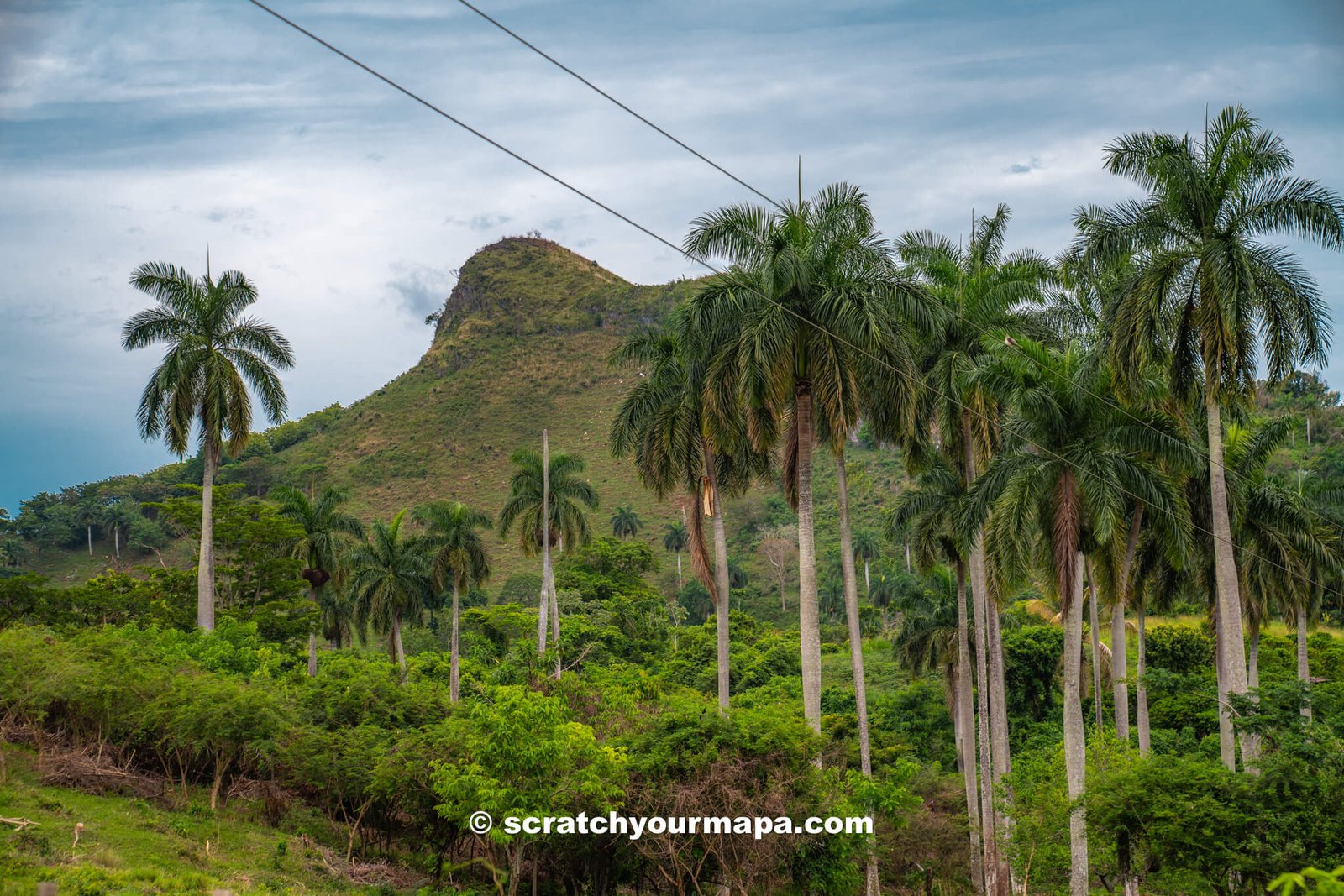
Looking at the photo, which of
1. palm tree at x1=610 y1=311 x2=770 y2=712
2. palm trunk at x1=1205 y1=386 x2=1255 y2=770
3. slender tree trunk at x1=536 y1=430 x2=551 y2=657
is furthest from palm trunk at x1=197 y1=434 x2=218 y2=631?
palm trunk at x1=1205 y1=386 x2=1255 y2=770

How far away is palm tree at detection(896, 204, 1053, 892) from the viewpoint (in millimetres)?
28625

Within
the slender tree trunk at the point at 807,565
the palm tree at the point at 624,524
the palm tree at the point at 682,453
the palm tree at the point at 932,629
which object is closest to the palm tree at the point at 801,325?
the slender tree trunk at the point at 807,565

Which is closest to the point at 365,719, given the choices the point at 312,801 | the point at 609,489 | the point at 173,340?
the point at 312,801

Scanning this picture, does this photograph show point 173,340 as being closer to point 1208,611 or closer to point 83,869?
point 83,869

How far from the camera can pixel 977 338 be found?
1161 inches

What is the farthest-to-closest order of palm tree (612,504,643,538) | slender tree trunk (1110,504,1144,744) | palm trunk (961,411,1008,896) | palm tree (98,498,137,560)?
palm tree (98,498,137,560) → palm tree (612,504,643,538) → palm trunk (961,411,1008,896) → slender tree trunk (1110,504,1144,744)

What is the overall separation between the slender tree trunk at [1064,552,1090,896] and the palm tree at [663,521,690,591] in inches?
2889

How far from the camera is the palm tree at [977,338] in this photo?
1127 inches

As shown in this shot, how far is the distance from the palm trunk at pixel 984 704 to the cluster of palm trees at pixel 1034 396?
0.37ft

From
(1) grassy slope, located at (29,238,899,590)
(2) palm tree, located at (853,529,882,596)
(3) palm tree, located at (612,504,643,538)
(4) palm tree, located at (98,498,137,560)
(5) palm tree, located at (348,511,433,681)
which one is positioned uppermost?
(1) grassy slope, located at (29,238,899,590)

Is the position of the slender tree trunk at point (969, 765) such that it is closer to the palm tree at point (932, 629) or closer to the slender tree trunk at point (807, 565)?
the palm tree at point (932, 629)

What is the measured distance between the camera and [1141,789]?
755 inches

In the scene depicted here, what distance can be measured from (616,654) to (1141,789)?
41.5 meters

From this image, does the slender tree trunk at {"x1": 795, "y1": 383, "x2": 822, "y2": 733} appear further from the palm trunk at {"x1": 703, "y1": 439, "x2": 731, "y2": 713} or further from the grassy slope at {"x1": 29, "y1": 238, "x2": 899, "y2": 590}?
the grassy slope at {"x1": 29, "y1": 238, "x2": 899, "y2": 590}
